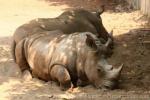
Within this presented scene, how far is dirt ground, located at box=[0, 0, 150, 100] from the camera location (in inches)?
291

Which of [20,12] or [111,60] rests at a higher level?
[111,60]

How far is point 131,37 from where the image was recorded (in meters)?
11.3

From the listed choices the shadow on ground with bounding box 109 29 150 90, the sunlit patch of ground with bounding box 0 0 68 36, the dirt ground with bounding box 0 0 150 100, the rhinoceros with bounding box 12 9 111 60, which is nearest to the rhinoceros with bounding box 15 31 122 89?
the dirt ground with bounding box 0 0 150 100

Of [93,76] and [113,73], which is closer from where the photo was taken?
[113,73]

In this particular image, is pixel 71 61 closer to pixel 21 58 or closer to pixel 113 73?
pixel 113 73

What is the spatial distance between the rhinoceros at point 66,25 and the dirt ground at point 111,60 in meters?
0.60

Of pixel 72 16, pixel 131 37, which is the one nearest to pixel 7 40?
pixel 72 16

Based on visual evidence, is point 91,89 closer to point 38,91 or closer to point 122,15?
point 38,91

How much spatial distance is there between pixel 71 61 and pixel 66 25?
6.39ft

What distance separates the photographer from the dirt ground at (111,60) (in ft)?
24.3

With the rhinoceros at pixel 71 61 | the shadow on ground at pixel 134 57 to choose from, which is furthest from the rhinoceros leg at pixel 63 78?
the shadow on ground at pixel 134 57

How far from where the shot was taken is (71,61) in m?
7.88

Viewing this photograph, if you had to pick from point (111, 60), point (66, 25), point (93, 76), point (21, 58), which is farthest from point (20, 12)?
point (93, 76)

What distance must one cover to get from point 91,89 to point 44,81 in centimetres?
109
